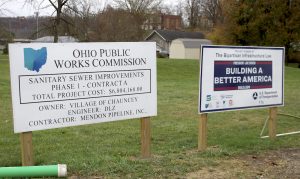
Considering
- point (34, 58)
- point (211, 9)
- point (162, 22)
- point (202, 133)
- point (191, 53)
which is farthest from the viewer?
point (162, 22)

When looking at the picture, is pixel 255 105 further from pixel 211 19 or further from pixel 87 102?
pixel 211 19

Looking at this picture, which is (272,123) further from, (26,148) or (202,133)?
(26,148)

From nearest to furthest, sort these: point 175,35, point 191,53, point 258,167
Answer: point 258,167, point 191,53, point 175,35

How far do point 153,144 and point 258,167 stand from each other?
1.89 meters

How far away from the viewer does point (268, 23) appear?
146 feet

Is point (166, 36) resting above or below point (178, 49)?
above

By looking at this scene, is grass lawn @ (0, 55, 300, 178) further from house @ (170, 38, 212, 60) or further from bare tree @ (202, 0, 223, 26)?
bare tree @ (202, 0, 223, 26)

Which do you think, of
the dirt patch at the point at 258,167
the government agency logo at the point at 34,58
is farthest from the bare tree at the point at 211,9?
the government agency logo at the point at 34,58

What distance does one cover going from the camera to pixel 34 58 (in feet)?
16.6

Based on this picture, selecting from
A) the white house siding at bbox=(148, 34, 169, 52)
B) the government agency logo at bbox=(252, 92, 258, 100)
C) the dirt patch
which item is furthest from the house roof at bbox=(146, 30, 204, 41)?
the dirt patch

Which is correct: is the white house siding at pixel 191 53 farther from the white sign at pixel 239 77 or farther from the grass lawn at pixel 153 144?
the white sign at pixel 239 77

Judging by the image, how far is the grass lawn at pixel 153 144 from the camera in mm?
5566

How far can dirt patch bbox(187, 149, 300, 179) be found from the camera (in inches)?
214

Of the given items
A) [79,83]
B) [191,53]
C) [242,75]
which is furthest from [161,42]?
[79,83]
